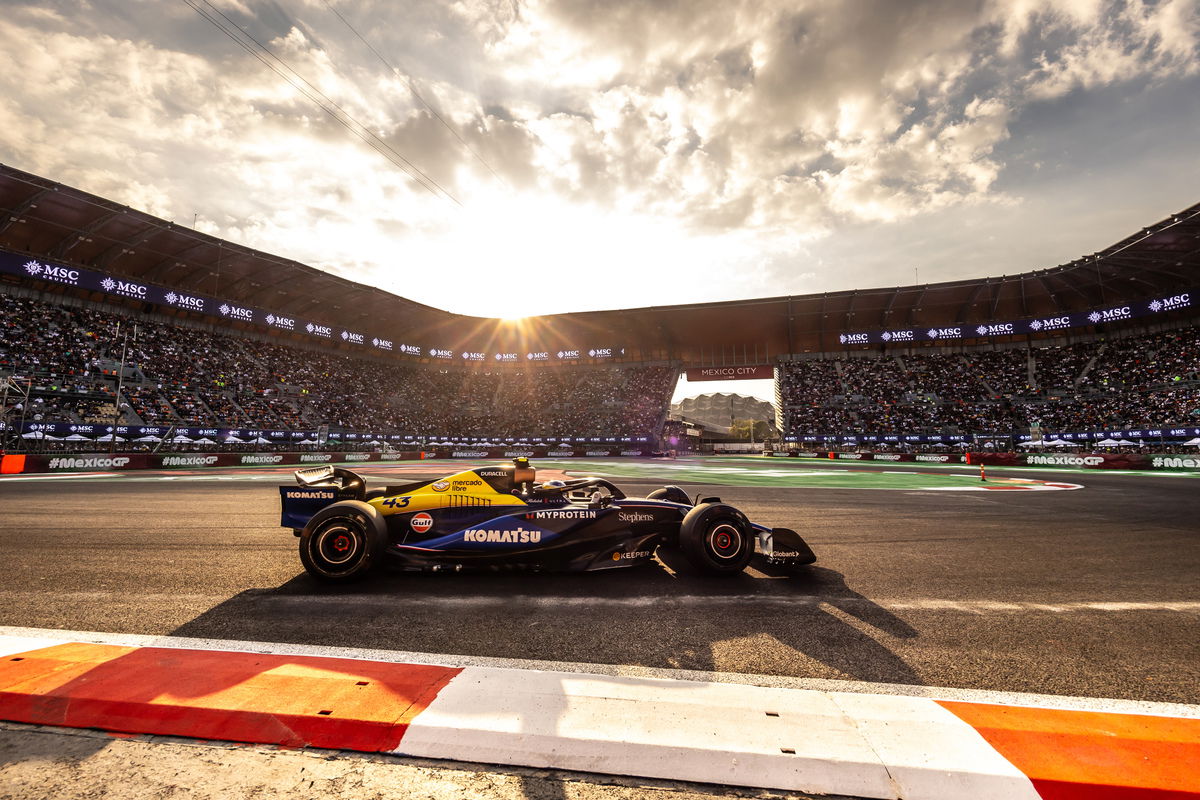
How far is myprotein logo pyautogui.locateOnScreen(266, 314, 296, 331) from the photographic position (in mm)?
39094

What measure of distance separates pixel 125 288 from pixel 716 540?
140 ft

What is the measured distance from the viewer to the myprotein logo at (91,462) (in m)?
19.6

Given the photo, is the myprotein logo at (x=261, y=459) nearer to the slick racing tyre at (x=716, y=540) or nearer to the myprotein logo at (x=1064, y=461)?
the slick racing tyre at (x=716, y=540)

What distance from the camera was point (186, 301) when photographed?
34.4 m

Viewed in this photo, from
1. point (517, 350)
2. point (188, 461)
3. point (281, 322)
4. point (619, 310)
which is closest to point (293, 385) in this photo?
point (281, 322)

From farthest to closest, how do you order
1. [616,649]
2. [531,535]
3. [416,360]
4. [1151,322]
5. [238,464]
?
[416,360] < [1151,322] < [238,464] < [531,535] < [616,649]

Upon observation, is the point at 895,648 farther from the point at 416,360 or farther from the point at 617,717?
the point at 416,360

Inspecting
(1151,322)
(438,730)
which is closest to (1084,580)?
(438,730)

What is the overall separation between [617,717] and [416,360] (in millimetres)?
56658

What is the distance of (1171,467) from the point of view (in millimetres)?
22344

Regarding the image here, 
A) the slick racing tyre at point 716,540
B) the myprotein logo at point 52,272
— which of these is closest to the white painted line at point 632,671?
the slick racing tyre at point 716,540

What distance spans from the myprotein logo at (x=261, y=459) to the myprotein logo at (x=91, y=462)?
5132mm

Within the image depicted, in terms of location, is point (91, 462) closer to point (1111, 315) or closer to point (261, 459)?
point (261, 459)

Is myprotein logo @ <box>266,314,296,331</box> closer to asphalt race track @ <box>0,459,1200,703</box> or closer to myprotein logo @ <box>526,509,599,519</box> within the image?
asphalt race track @ <box>0,459,1200,703</box>
